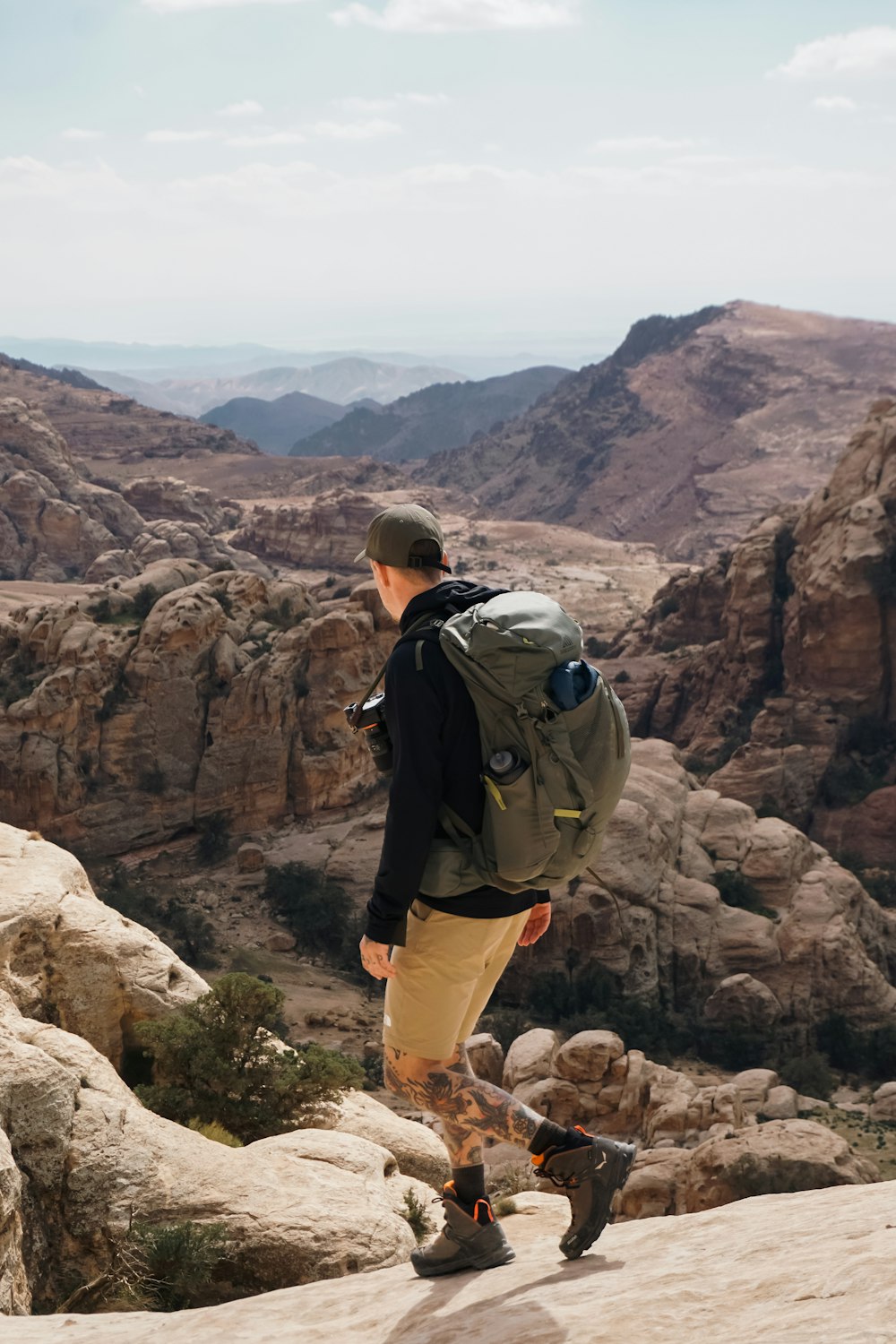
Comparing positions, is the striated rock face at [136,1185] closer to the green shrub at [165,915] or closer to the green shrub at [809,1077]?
the green shrub at [809,1077]

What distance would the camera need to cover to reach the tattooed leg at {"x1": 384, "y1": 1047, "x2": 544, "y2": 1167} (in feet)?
15.3

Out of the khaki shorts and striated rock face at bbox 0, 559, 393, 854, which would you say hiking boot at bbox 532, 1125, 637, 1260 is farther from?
striated rock face at bbox 0, 559, 393, 854

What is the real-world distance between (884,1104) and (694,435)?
369 feet

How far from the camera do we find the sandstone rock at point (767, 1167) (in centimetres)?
1266

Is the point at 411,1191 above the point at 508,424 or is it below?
below

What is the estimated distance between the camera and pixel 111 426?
105938 millimetres

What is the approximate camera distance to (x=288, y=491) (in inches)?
3937

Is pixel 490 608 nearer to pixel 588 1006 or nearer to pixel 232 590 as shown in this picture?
pixel 588 1006

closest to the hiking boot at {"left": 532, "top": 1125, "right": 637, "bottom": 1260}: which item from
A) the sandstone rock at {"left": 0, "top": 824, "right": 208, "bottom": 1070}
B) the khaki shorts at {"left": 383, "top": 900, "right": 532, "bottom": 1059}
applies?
the khaki shorts at {"left": 383, "top": 900, "right": 532, "bottom": 1059}

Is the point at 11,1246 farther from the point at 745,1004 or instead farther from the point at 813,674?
the point at 813,674

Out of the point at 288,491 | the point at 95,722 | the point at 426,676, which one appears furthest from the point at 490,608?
the point at 288,491

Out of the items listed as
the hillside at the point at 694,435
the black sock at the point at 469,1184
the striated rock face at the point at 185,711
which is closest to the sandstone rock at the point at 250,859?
the striated rock face at the point at 185,711

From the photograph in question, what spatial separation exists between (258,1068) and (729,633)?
34.6 metres

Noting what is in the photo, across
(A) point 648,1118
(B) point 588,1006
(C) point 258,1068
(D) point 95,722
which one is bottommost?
(B) point 588,1006
